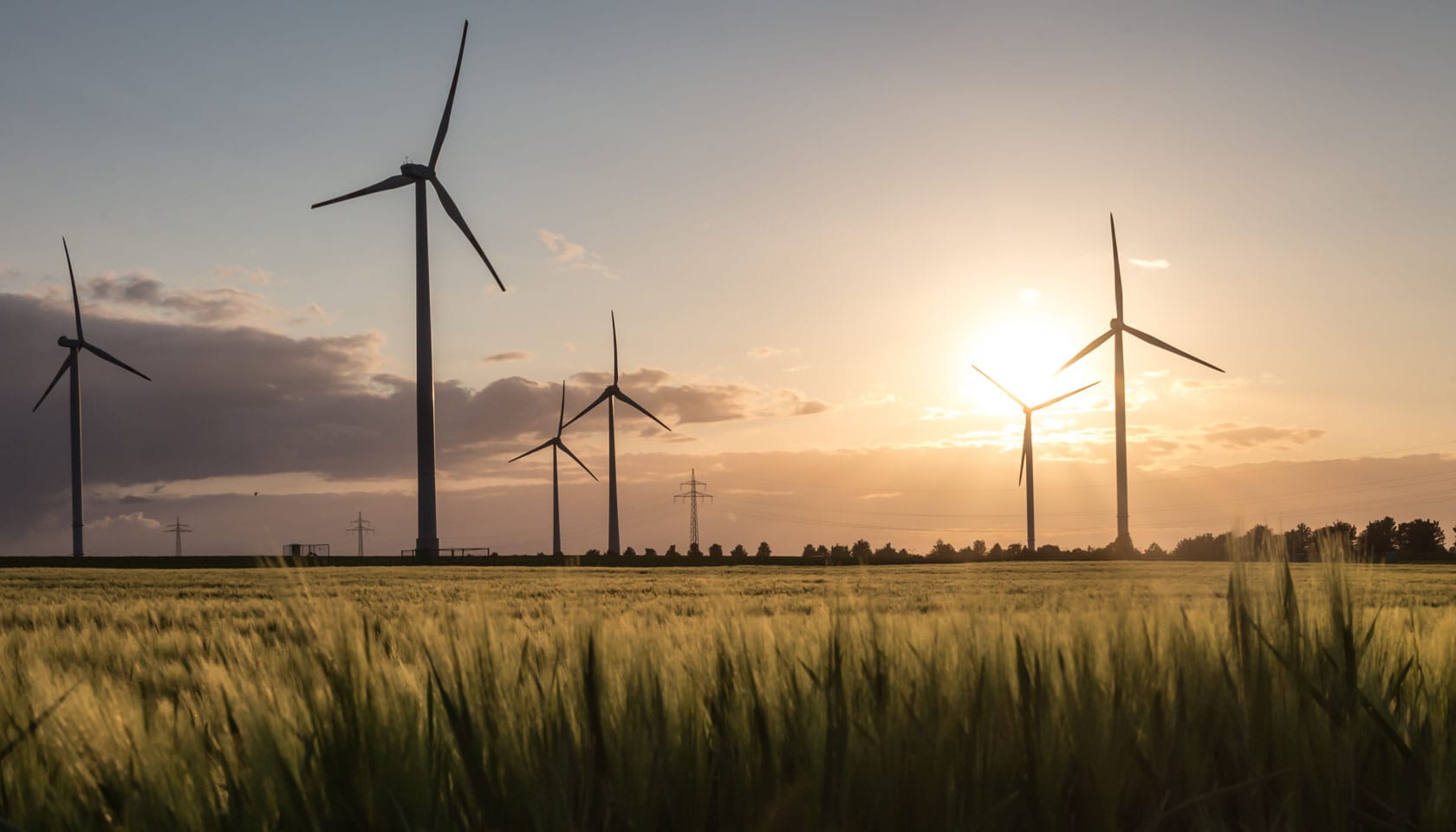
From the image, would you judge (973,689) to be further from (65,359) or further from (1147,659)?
(65,359)

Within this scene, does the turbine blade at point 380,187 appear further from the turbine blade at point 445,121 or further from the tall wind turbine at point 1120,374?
the tall wind turbine at point 1120,374

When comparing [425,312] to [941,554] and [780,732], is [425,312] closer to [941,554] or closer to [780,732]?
[941,554]

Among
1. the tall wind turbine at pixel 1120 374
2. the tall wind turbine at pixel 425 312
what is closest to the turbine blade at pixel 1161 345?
the tall wind turbine at pixel 1120 374

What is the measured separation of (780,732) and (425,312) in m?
57.7

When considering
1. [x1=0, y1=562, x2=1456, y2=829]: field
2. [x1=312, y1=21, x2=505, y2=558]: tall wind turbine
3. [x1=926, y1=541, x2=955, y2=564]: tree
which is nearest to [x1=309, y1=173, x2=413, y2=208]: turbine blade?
[x1=312, y1=21, x2=505, y2=558]: tall wind turbine

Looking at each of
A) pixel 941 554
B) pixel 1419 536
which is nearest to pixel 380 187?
pixel 941 554

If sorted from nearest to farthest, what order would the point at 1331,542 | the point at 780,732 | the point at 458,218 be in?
the point at 780,732, the point at 1331,542, the point at 458,218

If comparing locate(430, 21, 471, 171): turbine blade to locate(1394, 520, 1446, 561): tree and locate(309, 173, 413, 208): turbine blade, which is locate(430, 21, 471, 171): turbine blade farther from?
locate(1394, 520, 1446, 561): tree

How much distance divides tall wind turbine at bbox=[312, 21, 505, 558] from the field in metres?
54.0

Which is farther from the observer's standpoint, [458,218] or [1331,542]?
[458,218]

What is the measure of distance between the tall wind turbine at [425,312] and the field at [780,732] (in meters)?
54.0

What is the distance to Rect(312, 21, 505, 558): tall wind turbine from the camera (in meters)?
56.0

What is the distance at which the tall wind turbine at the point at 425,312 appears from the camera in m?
56.0

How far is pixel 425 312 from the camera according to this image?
57219 millimetres
